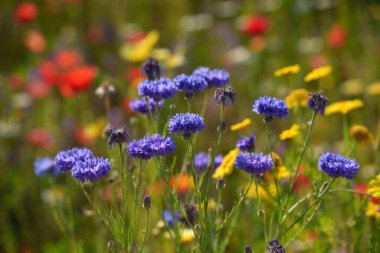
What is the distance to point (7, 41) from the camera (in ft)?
15.4

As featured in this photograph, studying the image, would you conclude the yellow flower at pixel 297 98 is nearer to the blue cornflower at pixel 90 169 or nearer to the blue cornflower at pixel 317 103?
the blue cornflower at pixel 317 103

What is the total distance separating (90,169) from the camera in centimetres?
132

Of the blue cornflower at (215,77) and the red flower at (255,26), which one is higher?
the red flower at (255,26)

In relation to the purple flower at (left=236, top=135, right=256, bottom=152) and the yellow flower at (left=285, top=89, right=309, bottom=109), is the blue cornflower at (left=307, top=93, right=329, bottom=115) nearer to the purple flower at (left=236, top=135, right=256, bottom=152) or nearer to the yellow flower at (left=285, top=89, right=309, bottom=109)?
the purple flower at (left=236, top=135, right=256, bottom=152)

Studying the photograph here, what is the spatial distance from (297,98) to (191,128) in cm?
64

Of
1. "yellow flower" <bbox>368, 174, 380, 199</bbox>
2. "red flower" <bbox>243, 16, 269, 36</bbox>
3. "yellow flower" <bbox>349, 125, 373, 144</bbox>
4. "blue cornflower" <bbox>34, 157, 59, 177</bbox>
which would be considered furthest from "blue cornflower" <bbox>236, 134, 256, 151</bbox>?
"red flower" <bbox>243, 16, 269, 36</bbox>

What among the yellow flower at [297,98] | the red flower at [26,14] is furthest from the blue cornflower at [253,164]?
the red flower at [26,14]

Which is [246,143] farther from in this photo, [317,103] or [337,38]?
[337,38]

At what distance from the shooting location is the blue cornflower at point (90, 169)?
4.32ft

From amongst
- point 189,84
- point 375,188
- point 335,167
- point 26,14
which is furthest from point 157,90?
point 26,14

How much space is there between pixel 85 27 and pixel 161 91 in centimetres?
338

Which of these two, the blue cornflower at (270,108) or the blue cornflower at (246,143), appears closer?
the blue cornflower at (270,108)

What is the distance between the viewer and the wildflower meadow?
4.72 ft

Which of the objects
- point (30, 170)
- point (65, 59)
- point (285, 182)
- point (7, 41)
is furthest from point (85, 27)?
point (285, 182)
